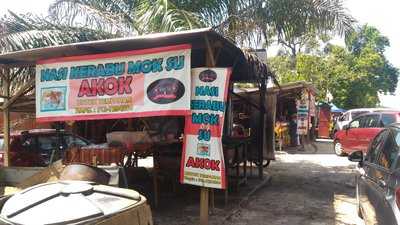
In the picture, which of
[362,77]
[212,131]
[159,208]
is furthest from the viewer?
[362,77]

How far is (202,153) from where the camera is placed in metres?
7.03

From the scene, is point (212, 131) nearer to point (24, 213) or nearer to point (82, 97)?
point (82, 97)

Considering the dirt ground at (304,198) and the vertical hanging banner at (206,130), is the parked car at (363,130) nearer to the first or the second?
the dirt ground at (304,198)

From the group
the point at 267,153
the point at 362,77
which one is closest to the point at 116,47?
the point at 267,153

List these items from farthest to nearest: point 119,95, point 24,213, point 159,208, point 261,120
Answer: point 261,120, point 159,208, point 119,95, point 24,213

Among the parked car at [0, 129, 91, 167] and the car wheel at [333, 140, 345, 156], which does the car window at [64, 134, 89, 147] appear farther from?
the car wheel at [333, 140, 345, 156]

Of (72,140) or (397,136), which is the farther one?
(72,140)

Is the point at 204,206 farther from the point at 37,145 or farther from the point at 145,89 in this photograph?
the point at 37,145

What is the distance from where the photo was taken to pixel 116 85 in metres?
7.56

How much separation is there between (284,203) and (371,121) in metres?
8.48

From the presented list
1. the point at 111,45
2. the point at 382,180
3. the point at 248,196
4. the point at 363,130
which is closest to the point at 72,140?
the point at 248,196

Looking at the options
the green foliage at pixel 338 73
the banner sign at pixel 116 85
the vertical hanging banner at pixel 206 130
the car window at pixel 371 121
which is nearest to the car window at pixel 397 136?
the vertical hanging banner at pixel 206 130

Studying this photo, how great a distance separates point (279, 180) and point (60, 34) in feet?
22.2

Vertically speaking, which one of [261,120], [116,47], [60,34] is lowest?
[261,120]
